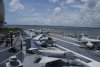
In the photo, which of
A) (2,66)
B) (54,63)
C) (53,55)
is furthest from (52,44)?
(2,66)

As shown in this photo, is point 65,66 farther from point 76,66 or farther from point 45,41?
point 45,41

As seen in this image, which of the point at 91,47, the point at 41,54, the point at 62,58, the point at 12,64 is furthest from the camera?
the point at 91,47

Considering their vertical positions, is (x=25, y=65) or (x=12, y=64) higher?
(x=12, y=64)

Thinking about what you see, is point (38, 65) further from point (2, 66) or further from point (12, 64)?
point (12, 64)

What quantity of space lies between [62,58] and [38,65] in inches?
115

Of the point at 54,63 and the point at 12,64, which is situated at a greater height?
the point at 12,64

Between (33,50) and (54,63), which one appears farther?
(33,50)

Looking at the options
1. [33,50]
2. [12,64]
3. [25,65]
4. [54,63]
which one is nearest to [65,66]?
[54,63]

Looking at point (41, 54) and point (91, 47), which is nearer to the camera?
point (41, 54)

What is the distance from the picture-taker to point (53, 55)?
49.9ft

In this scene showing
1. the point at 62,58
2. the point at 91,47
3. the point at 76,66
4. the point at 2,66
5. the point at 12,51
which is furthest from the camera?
the point at 91,47

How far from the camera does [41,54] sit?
Answer: 1658 cm

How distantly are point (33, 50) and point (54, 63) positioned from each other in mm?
4510

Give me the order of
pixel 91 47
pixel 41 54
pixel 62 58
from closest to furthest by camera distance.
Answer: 1. pixel 62 58
2. pixel 41 54
3. pixel 91 47
